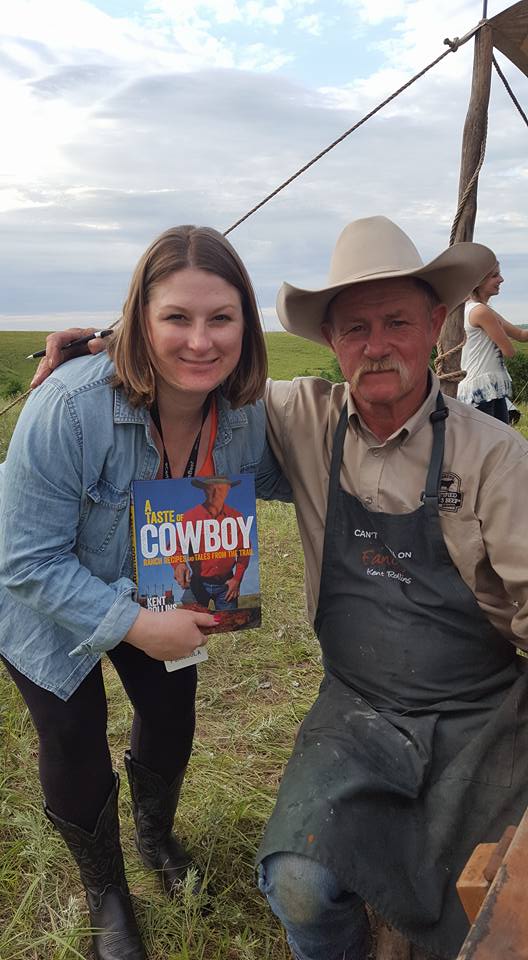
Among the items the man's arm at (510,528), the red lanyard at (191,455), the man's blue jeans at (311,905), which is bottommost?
the man's blue jeans at (311,905)

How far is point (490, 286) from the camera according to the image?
4945 mm

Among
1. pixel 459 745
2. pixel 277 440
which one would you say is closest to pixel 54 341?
pixel 277 440

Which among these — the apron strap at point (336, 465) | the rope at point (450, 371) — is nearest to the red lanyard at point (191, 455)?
the apron strap at point (336, 465)

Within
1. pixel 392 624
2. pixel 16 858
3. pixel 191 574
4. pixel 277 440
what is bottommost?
pixel 16 858

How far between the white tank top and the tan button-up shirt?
10.3 ft

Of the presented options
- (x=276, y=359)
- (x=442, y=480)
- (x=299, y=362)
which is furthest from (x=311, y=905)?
(x=299, y=362)

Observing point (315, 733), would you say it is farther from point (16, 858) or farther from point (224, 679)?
point (224, 679)

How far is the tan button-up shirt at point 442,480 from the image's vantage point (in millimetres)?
1860

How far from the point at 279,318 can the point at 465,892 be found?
5.22ft

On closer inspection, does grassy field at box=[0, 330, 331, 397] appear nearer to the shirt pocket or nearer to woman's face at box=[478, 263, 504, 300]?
woman's face at box=[478, 263, 504, 300]

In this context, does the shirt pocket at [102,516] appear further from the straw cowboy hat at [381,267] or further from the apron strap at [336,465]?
the straw cowboy hat at [381,267]

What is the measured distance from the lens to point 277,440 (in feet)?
7.10

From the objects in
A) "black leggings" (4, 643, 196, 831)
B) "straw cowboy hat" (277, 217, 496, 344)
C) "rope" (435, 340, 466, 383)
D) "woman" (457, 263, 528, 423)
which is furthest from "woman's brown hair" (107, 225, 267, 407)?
"woman" (457, 263, 528, 423)
